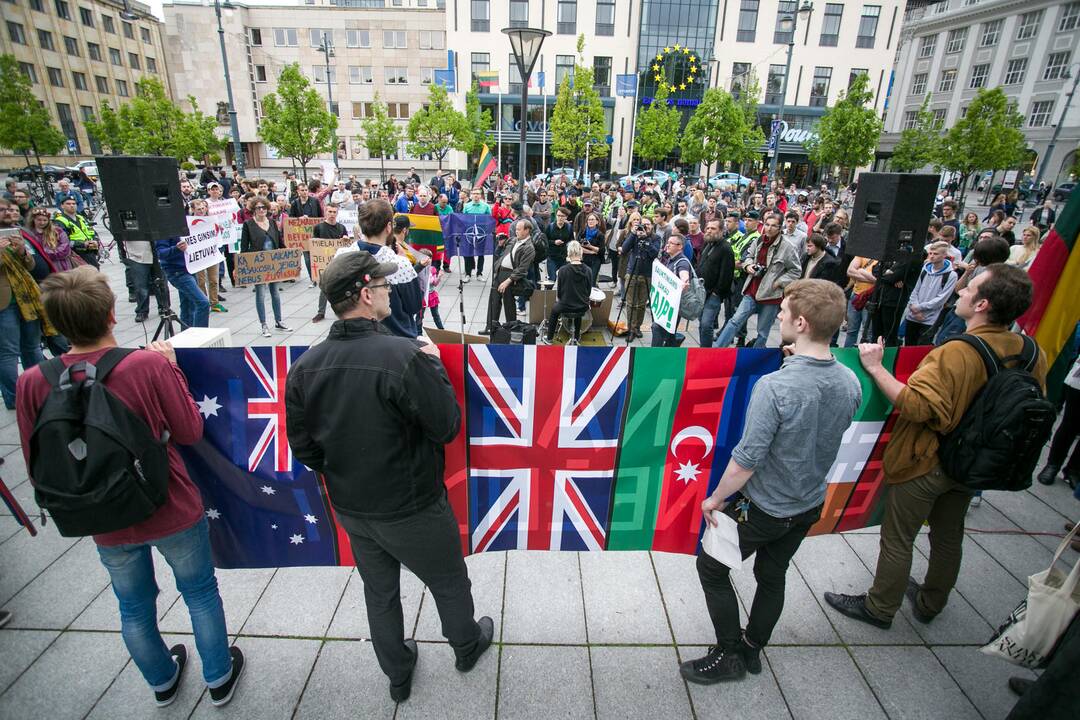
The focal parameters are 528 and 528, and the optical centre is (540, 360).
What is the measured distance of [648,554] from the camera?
3.84m

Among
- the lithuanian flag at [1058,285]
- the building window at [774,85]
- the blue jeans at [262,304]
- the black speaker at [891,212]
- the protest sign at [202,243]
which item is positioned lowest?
the blue jeans at [262,304]

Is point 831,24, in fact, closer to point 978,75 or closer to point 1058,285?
point 978,75

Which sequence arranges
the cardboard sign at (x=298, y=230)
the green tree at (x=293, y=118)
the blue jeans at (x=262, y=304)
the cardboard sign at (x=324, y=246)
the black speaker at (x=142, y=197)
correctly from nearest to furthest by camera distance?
the black speaker at (x=142, y=197)
the blue jeans at (x=262, y=304)
the cardboard sign at (x=324, y=246)
the cardboard sign at (x=298, y=230)
the green tree at (x=293, y=118)

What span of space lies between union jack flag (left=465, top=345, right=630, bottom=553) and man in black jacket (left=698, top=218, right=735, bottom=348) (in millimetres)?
5044

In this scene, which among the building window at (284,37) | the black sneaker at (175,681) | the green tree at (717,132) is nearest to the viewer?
the black sneaker at (175,681)

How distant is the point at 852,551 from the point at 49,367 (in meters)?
4.90

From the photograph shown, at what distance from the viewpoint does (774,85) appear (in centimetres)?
4806

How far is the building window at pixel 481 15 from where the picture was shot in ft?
146

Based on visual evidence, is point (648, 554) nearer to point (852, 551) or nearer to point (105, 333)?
point (852, 551)

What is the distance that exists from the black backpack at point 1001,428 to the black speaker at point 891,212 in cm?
156

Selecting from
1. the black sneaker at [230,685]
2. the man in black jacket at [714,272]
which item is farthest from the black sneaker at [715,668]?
the man in black jacket at [714,272]

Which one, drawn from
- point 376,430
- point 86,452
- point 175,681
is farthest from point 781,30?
point 175,681

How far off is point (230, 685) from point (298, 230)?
960 cm

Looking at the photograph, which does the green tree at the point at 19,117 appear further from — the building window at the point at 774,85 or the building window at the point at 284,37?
the building window at the point at 774,85
